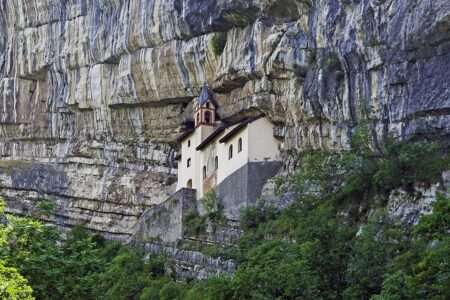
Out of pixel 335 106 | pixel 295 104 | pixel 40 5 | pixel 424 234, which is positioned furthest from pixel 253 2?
pixel 40 5

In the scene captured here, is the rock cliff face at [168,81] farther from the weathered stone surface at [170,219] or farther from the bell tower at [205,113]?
the weathered stone surface at [170,219]

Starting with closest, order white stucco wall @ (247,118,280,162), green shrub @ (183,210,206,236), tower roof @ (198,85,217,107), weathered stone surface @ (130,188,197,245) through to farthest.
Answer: white stucco wall @ (247,118,280,162) → green shrub @ (183,210,206,236) → weathered stone surface @ (130,188,197,245) → tower roof @ (198,85,217,107)

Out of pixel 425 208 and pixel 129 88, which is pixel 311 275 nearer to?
pixel 425 208

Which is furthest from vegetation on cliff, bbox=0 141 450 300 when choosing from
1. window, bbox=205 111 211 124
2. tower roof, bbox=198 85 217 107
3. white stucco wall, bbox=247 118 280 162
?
tower roof, bbox=198 85 217 107

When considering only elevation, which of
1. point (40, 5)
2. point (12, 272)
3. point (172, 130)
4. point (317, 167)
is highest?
point (40, 5)

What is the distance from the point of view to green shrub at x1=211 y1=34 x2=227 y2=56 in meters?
52.5

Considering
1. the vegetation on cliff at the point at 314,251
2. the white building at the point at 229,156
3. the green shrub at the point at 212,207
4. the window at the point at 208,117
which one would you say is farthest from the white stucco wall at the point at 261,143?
the window at the point at 208,117

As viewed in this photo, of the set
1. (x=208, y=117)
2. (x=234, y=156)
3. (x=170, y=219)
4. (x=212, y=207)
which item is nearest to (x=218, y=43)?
(x=208, y=117)

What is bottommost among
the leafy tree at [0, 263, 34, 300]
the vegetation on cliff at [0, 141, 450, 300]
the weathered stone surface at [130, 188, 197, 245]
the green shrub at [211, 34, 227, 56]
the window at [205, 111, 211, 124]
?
the leafy tree at [0, 263, 34, 300]

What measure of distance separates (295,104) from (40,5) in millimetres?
33712

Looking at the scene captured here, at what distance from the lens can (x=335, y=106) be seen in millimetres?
40938

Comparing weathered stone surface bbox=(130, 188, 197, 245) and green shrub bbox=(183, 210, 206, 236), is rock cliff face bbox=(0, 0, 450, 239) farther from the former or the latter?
green shrub bbox=(183, 210, 206, 236)

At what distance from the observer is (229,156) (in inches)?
1948

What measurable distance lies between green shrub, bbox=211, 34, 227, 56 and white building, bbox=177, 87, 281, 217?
310 centimetres
